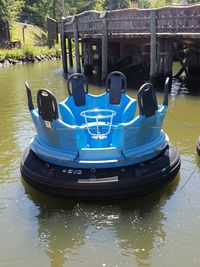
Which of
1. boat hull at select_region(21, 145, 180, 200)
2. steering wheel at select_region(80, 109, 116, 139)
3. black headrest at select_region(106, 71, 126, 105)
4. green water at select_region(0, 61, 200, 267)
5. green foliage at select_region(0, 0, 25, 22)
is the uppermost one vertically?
green foliage at select_region(0, 0, 25, 22)

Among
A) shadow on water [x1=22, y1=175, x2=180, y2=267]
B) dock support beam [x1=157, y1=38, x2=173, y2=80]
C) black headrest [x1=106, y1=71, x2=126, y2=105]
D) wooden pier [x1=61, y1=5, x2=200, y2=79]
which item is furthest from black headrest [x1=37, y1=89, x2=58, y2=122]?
dock support beam [x1=157, y1=38, x2=173, y2=80]

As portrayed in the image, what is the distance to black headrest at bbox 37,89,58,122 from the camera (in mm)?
6934

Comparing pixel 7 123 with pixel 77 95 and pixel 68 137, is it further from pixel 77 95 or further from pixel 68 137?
pixel 68 137

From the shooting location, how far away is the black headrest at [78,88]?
363 inches

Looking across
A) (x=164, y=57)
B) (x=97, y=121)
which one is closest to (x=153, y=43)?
(x=164, y=57)

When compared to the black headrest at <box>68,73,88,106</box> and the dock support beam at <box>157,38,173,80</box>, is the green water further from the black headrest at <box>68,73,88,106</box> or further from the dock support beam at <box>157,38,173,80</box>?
the dock support beam at <box>157,38,173,80</box>

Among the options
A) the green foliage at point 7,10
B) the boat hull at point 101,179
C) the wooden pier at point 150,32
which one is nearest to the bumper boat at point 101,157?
the boat hull at point 101,179

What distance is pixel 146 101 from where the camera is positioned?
7.07 m

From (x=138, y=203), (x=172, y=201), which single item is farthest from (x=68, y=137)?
(x=172, y=201)

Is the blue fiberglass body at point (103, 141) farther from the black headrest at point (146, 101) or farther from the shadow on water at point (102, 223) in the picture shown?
the shadow on water at point (102, 223)

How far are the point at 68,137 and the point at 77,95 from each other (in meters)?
2.52

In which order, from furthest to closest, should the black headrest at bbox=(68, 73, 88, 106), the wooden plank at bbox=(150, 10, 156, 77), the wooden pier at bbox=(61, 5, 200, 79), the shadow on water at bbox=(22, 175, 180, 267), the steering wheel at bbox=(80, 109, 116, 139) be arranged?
the wooden plank at bbox=(150, 10, 156, 77) < the wooden pier at bbox=(61, 5, 200, 79) < the black headrest at bbox=(68, 73, 88, 106) < the steering wheel at bbox=(80, 109, 116, 139) < the shadow on water at bbox=(22, 175, 180, 267)

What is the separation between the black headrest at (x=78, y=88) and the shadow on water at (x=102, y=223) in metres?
2.79

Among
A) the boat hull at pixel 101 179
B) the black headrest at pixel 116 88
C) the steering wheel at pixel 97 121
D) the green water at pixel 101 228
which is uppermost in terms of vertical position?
the black headrest at pixel 116 88
